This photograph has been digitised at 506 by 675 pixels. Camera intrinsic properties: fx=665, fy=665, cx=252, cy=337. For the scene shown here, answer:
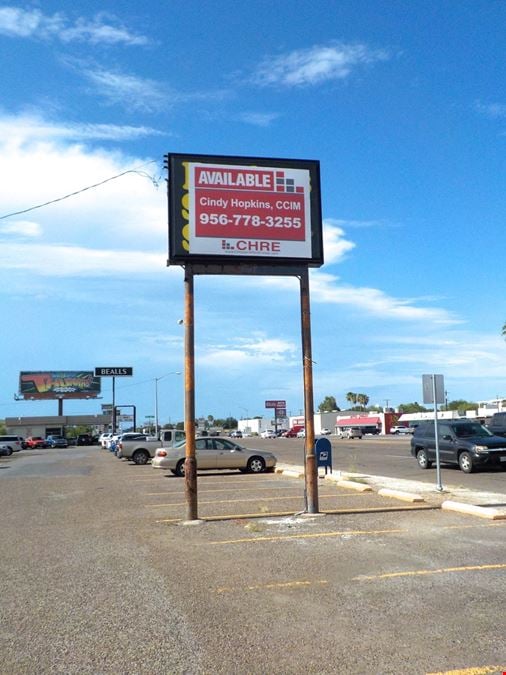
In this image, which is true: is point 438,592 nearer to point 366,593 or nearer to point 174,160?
point 366,593

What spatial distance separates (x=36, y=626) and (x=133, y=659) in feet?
4.43

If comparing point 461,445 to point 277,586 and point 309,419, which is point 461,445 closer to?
point 309,419

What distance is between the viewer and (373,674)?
4629 mm

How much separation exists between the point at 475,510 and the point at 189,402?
17.9ft

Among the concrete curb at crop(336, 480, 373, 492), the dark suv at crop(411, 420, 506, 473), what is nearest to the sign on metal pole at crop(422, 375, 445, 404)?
the concrete curb at crop(336, 480, 373, 492)

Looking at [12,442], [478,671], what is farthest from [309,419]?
[12,442]

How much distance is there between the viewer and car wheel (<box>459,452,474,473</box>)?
824 inches

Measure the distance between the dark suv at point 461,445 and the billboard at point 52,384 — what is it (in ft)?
300

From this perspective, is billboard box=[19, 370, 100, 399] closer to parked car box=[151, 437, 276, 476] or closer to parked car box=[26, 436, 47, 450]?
parked car box=[26, 436, 47, 450]

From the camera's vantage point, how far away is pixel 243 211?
1259cm

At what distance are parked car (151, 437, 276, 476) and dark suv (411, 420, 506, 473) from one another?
17.8 ft

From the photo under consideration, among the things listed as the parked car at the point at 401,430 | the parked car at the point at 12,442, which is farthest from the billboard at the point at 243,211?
the parked car at the point at 401,430

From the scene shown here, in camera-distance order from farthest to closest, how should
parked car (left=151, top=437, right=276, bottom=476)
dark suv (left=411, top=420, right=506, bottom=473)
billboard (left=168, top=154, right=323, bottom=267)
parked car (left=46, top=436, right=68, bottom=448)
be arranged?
parked car (left=46, top=436, right=68, bottom=448), parked car (left=151, top=437, right=276, bottom=476), dark suv (left=411, top=420, right=506, bottom=473), billboard (left=168, top=154, right=323, bottom=267)

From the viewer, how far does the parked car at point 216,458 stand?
2338 cm
